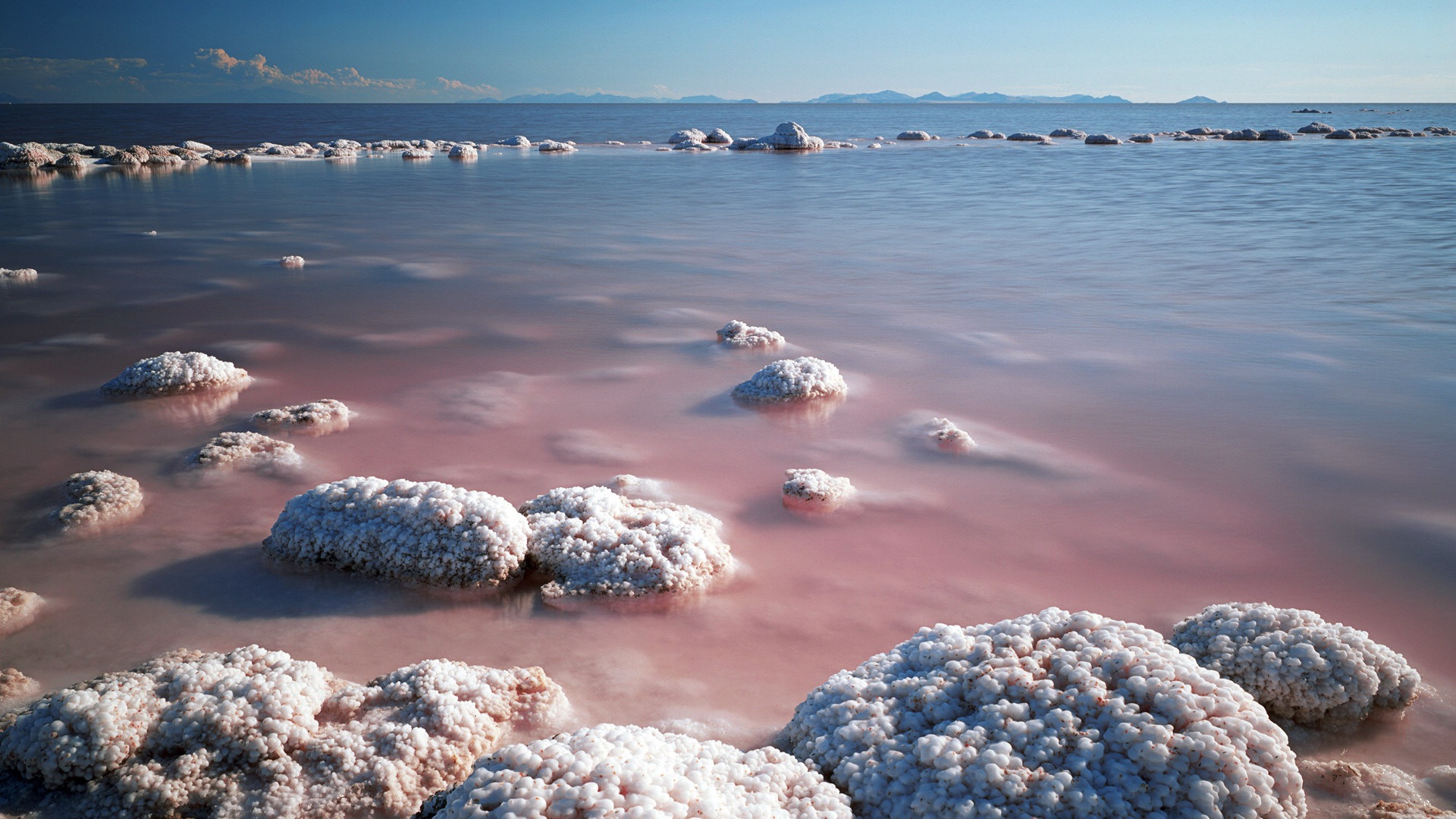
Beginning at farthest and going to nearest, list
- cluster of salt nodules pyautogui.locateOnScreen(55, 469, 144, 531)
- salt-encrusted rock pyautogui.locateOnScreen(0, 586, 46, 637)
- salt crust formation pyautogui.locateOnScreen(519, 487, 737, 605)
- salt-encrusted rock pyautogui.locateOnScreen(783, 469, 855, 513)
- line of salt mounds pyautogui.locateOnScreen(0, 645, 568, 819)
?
salt-encrusted rock pyautogui.locateOnScreen(783, 469, 855, 513) < cluster of salt nodules pyautogui.locateOnScreen(55, 469, 144, 531) < salt crust formation pyautogui.locateOnScreen(519, 487, 737, 605) < salt-encrusted rock pyautogui.locateOnScreen(0, 586, 46, 637) < line of salt mounds pyautogui.locateOnScreen(0, 645, 568, 819)

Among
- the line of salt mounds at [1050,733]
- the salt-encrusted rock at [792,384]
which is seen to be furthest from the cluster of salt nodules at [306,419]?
the line of salt mounds at [1050,733]

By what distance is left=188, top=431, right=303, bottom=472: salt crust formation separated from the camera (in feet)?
14.8

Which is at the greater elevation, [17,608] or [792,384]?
[792,384]

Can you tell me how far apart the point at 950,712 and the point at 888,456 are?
100.0 inches

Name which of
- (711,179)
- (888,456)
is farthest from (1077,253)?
(711,179)

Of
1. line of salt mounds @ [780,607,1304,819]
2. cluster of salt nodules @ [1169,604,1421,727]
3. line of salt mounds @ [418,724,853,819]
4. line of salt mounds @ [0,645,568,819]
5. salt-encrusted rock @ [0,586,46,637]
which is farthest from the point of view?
salt-encrusted rock @ [0,586,46,637]

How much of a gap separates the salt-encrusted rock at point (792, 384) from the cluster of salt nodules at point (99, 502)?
3460mm

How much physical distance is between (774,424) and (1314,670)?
10.4 feet

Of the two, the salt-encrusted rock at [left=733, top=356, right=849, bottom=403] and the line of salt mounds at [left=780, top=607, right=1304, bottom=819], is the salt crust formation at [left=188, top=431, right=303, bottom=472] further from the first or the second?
the line of salt mounds at [left=780, top=607, right=1304, bottom=819]

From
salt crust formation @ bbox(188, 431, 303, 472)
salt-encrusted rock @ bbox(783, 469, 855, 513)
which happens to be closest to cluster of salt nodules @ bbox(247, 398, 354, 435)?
salt crust formation @ bbox(188, 431, 303, 472)

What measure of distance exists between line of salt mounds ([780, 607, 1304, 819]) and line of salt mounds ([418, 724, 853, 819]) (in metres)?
0.20

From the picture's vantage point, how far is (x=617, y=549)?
3.55 metres

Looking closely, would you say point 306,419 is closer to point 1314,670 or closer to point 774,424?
point 774,424

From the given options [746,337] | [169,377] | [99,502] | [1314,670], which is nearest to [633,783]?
[1314,670]
